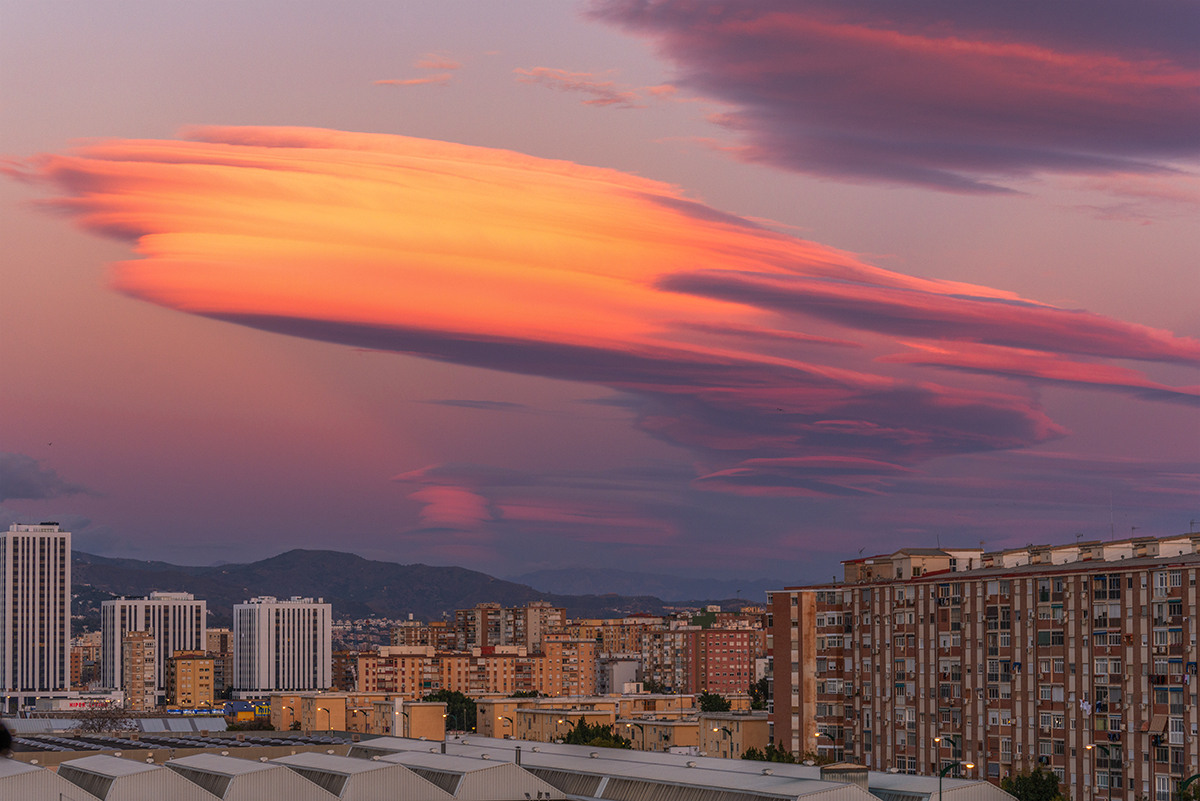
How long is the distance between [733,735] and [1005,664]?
97.5 feet

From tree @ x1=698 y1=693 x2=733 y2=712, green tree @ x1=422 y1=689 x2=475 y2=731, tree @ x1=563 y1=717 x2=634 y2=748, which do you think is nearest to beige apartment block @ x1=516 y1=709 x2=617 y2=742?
tree @ x1=563 y1=717 x2=634 y2=748

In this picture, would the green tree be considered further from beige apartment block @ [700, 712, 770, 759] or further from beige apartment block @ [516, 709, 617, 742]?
beige apartment block @ [700, 712, 770, 759]

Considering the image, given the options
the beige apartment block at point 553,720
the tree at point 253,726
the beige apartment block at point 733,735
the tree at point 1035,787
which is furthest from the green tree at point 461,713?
the tree at point 1035,787

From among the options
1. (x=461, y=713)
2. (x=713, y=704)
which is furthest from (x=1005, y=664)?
(x=461, y=713)

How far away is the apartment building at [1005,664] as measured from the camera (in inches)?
2911

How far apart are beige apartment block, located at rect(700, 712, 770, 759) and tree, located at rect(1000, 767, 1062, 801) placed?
114ft

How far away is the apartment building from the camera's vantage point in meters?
73.9

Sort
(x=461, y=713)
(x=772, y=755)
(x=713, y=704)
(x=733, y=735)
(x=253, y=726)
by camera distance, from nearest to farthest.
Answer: (x=772, y=755) < (x=733, y=735) < (x=713, y=704) < (x=253, y=726) < (x=461, y=713)

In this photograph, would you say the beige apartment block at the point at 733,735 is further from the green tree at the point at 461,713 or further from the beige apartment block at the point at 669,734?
the green tree at the point at 461,713

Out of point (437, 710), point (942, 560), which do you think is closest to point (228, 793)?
point (942, 560)

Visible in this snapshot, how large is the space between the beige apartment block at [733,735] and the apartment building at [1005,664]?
6.83 m

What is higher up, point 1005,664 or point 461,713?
point 1005,664

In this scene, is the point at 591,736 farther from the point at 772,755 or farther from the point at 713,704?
the point at 713,704

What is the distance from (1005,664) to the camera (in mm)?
84750
